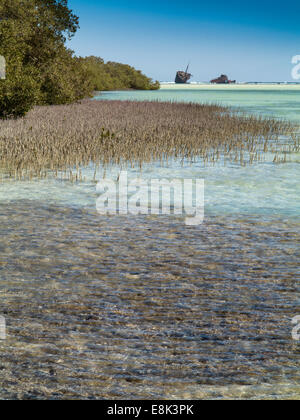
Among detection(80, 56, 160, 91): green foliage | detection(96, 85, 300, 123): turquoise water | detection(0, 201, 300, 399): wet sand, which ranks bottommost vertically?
detection(0, 201, 300, 399): wet sand

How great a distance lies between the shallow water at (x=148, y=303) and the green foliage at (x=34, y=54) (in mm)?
14057

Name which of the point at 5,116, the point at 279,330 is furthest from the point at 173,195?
the point at 5,116

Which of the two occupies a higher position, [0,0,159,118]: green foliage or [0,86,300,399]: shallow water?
[0,0,159,118]: green foliage

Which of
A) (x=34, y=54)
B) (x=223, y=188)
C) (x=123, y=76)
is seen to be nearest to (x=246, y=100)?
(x=34, y=54)

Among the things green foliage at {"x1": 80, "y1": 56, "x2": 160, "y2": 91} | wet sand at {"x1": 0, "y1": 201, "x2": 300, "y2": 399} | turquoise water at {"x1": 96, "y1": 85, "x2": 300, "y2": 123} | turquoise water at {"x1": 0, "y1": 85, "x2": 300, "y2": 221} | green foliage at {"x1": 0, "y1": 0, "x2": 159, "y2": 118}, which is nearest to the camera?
wet sand at {"x1": 0, "y1": 201, "x2": 300, "y2": 399}

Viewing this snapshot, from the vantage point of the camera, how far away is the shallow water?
3283mm

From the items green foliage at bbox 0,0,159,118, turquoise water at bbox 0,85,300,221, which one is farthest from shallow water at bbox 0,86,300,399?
green foliage at bbox 0,0,159,118

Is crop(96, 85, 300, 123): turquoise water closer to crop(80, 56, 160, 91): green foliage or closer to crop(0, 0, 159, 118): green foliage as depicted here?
crop(0, 0, 159, 118): green foliage

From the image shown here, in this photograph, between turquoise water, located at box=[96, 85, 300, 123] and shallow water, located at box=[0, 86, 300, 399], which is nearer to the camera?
shallow water, located at box=[0, 86, 300, 399]

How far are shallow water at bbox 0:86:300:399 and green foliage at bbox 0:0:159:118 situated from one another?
1406 cm

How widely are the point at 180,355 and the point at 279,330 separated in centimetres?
94

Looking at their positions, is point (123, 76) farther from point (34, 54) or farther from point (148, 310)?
point (148, 310)

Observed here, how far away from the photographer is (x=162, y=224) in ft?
24.3

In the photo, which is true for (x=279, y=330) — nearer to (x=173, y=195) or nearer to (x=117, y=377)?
(x=117, y=377)
